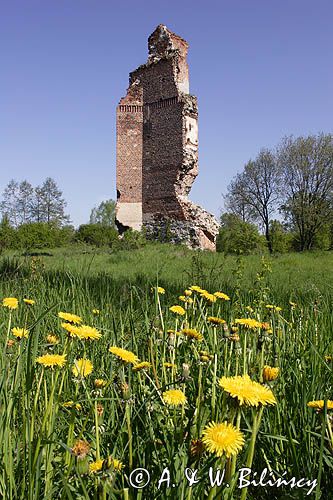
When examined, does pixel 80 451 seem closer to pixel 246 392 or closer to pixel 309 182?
pixel 246 392

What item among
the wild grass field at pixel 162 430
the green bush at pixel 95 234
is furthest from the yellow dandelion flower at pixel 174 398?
the green bush at pixel 95 234

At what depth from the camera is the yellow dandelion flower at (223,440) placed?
2.56 ft

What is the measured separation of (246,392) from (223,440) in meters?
0.09

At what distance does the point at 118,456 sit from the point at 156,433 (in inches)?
6.1

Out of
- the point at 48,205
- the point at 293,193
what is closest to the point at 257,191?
the point at 293,193

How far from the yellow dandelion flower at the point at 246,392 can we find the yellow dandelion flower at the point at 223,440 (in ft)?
0.19

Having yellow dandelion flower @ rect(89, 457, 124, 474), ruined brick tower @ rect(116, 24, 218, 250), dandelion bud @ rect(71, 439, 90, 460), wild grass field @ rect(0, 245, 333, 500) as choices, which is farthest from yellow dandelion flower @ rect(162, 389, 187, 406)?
ruined brick tower @ rect(116, 24, 218, 250)

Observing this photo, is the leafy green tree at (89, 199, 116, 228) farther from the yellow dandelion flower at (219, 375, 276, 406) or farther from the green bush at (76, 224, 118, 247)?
the yellow dandelion flower at (219, 375, 276, 406)

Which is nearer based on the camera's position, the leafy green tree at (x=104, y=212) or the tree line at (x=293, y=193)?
the tree line at (x=293, y=193)

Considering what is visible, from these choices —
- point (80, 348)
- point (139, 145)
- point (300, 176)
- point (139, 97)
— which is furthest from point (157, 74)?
point (80, 348)

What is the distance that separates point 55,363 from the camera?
1.17 metres

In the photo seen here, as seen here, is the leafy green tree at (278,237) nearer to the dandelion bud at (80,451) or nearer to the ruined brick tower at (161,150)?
the ruined brick tower at (161,150)

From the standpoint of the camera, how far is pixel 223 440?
2.61 feet

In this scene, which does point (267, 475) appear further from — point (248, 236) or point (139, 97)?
point (248, 236)
